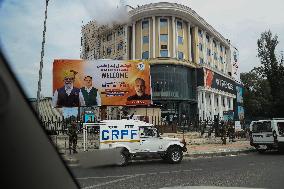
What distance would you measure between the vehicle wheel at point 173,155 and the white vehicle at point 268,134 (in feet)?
20.4

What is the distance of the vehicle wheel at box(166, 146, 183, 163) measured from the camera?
46.3ft

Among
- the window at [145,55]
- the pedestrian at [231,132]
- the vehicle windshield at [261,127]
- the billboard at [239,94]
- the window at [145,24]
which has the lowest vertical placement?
the pedestrian at [231,132]

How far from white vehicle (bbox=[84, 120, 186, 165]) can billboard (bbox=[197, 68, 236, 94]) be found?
39.2 m

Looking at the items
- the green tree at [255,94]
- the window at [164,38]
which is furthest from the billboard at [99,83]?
the green tree at [255,94]

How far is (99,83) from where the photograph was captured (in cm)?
3064

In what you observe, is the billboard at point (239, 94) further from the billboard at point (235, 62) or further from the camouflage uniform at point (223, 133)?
the camouflage uniform at point (223, 133)

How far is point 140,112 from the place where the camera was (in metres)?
36.7

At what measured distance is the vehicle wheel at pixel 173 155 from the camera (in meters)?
14.1

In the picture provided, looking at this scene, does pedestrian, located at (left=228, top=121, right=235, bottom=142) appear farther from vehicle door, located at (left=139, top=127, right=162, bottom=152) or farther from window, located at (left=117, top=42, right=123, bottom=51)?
window, located at (left=117, top=42, right=123, bottom=51)

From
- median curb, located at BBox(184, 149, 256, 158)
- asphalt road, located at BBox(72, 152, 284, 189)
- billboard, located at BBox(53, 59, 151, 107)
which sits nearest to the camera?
asphalt road, located at BBox(72, 152, 284, 189)

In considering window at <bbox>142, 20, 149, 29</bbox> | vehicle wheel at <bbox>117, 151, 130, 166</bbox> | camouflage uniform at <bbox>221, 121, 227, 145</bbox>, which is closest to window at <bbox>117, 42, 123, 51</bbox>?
window at <bbox>142, 20, 149, 29</bbox>

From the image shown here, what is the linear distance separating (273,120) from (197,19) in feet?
129

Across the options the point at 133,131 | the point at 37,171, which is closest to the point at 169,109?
the point at 133,131

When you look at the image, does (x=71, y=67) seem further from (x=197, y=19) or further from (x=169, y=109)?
(x=197, y=19)
